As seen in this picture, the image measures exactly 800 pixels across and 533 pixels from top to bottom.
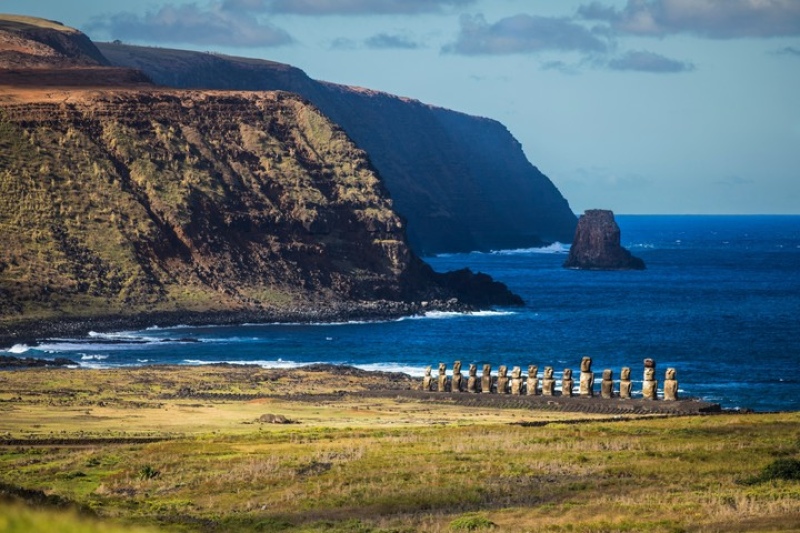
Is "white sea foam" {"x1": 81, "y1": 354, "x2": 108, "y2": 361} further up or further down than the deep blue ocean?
further down

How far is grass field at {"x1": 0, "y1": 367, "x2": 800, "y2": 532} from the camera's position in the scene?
124ft

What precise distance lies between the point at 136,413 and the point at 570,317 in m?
87.2

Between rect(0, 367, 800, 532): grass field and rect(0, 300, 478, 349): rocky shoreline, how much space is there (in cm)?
5403

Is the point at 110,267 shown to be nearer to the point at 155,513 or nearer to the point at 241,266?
the point at 241,266

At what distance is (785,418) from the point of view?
58.2 metres

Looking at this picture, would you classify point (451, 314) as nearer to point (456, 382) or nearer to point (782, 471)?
point (456, 382)

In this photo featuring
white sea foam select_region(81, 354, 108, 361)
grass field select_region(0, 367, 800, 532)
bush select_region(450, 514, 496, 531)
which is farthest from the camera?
white sea foam select_region(81, 354, 108, 361)

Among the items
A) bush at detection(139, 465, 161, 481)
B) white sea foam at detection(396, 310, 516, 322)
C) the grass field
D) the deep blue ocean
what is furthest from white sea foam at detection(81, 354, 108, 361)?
bush at detection(139, 465, 161, 481)

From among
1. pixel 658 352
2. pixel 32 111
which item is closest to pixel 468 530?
pixel 658 352

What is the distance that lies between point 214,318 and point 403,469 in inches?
3615

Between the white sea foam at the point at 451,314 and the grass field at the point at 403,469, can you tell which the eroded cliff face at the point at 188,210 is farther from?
the grass field at the point at 403,469

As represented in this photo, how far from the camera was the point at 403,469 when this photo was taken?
46.1 metres

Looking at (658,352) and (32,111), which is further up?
(32,111)

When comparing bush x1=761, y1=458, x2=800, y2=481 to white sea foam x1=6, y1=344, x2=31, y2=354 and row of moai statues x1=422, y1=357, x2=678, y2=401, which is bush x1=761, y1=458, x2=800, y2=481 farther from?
white sea foam x1=6, y1=344, x2=31, y2=354
